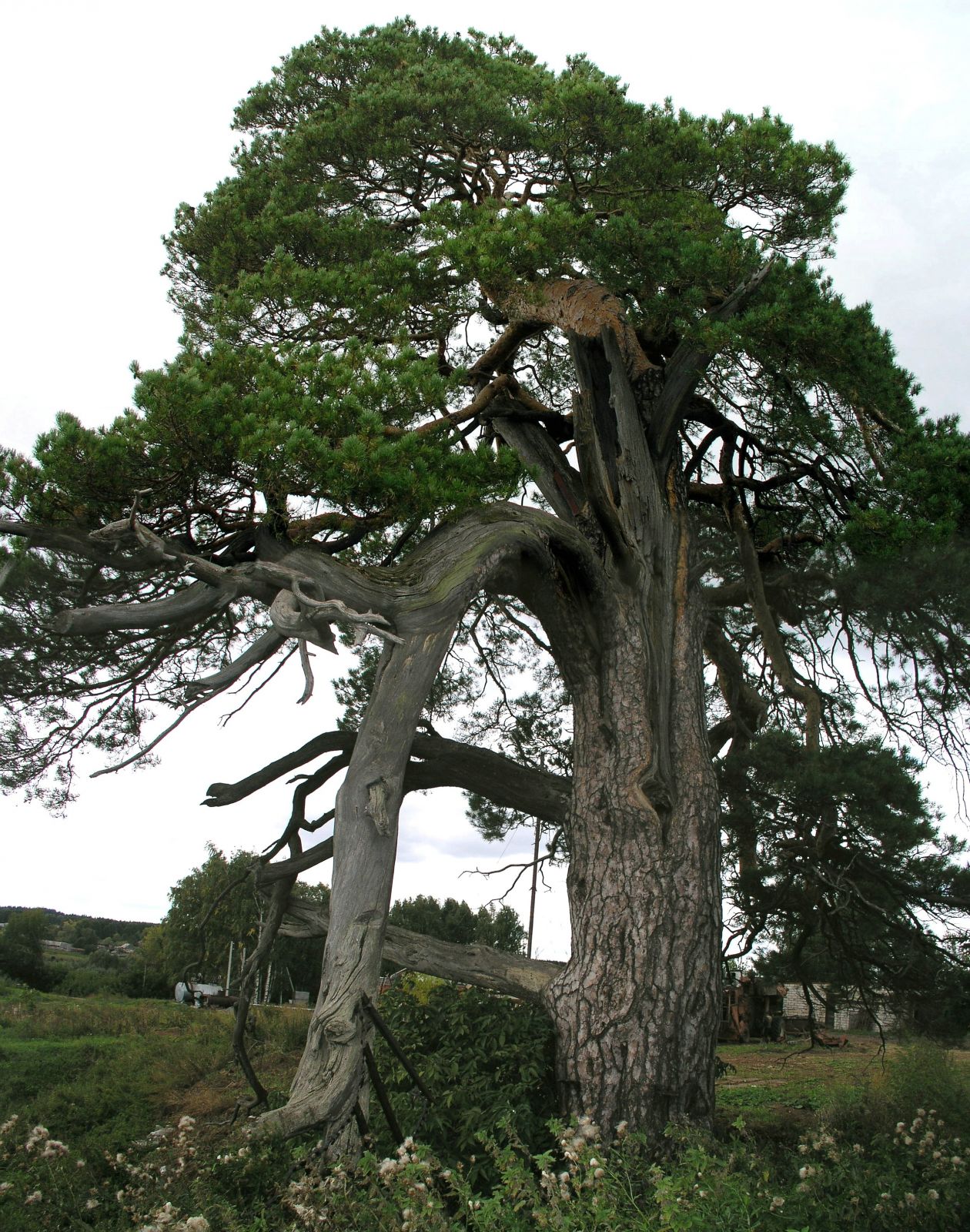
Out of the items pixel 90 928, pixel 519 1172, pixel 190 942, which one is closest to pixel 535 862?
pixel 519 1172

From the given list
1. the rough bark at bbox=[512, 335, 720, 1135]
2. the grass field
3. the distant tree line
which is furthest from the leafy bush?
the distant tree line

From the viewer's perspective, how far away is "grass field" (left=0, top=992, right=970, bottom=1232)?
141 inches

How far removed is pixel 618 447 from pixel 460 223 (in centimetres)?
225

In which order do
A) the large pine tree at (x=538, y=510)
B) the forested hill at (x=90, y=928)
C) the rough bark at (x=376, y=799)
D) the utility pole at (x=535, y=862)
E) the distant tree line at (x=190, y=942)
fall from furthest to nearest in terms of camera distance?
the forested hill at (x=90, y=928)
the distant tree line at (x=190, y=942)
the utility pole at (x=535, y=862)
the large pine tree at (x=538, y=510)
the rough bark at (x=376, y=799)

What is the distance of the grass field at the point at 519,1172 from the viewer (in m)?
3.58

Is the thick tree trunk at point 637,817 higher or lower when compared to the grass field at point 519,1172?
higher

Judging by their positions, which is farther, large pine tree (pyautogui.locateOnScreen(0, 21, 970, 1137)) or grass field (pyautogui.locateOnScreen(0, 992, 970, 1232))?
large pine tree (pyautogui.locateOnScreen(0, 21, 970, 1137))

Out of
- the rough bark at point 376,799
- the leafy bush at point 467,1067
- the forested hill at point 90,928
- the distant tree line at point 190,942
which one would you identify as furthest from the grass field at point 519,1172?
the forested hill at point 90,928

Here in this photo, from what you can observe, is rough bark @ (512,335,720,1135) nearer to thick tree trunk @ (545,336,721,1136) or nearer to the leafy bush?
thick tree trunk @ (545,336,721,1136)

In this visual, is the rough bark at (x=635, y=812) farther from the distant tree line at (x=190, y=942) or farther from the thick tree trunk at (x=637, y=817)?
the distant tree line at (x=190, y=942)

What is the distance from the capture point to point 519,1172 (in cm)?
363

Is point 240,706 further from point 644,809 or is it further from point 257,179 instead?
point 257,179

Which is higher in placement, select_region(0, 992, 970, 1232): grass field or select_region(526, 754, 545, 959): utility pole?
select_region(526, 754, 545, 959): utility pole

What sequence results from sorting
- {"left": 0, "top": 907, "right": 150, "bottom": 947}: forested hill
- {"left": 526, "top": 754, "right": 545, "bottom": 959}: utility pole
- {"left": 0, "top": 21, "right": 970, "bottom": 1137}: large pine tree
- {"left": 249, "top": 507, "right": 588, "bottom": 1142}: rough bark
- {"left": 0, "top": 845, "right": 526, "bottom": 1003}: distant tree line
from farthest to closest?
1. {"left": 0, "top": 907, "right": 150, "bottom": 947}: forested hill
2. {"left": 0, "top": 845, "right": 526, "bottom": 1003}: distant tree line
3. {"left": 526, "top": 754, "right": 545, "bottom": 959}: utility pole
4. {"left": 0, "top": 21, "right": 970, "bottom": 1137}: large pine tree
5. {"left": 249, "top": 507, "right": 588, "bottom": 1142}: rough bark
